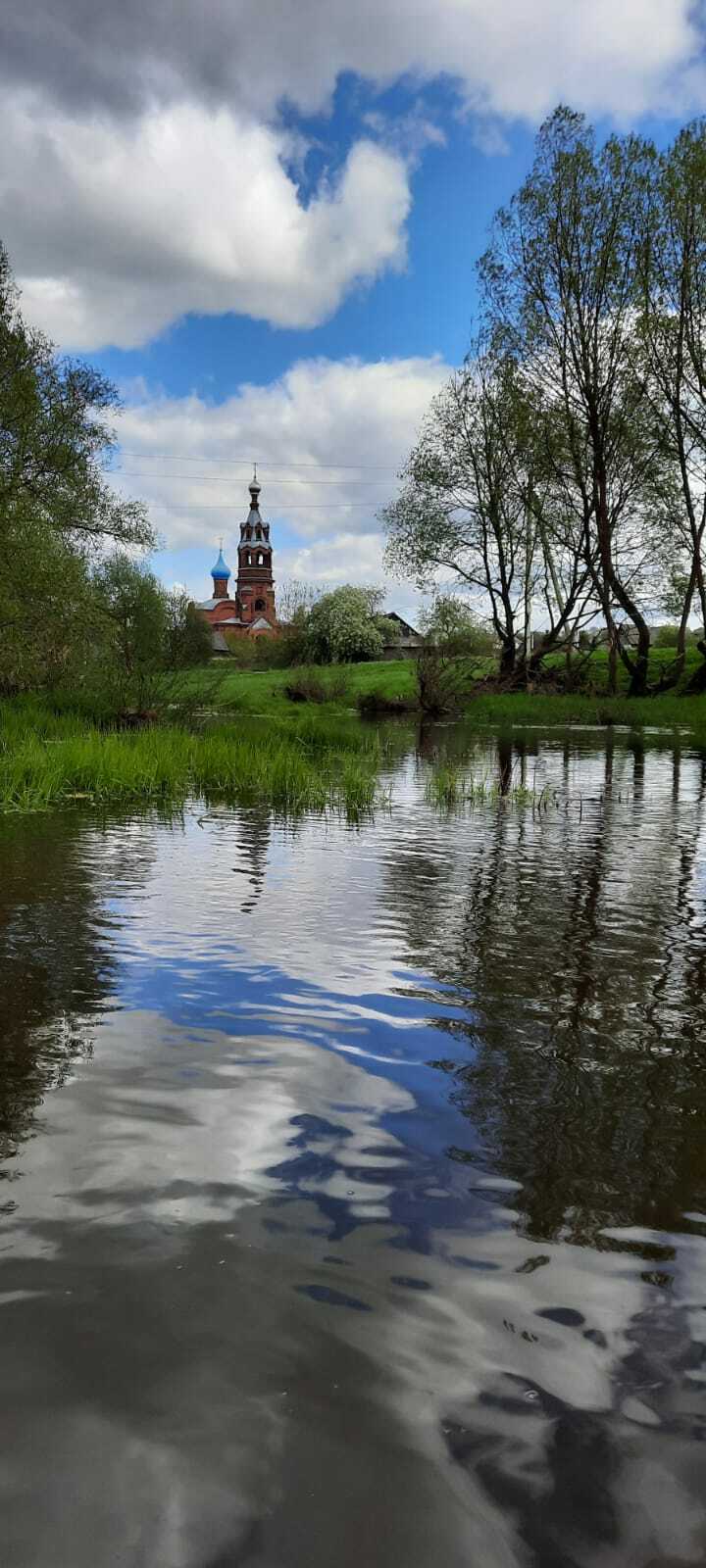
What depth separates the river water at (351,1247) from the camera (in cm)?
158

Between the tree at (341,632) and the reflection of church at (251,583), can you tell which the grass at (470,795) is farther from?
the reflection of church at (251,583)

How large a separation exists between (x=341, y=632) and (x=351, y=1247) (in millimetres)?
82718

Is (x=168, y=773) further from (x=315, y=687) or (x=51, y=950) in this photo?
(x=315, y=687)

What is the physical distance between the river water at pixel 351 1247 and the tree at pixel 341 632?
78155 mm

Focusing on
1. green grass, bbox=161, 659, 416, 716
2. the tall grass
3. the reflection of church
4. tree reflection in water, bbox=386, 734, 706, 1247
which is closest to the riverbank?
green grass, bbox=161, 659, 416, 716

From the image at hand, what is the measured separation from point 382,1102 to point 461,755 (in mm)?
16557

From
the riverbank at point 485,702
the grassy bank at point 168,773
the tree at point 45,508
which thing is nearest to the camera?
the grassy bank at point 168,773

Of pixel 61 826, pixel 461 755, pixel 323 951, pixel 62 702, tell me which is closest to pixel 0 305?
pixel 62 702

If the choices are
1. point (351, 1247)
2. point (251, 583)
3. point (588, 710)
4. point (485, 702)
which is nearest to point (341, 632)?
point (485, 702)

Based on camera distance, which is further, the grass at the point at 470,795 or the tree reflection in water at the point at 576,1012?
the grass at the point at 470,795

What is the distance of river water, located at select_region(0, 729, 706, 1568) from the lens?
158 cm

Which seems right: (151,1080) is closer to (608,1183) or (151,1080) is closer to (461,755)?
(608,1183)

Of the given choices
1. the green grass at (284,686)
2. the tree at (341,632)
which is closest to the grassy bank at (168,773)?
the green grass at (284,686)

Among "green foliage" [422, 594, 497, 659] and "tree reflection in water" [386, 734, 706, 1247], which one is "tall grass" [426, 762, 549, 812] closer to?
"tree reflection in water" [386, 734, 706, 1247]
